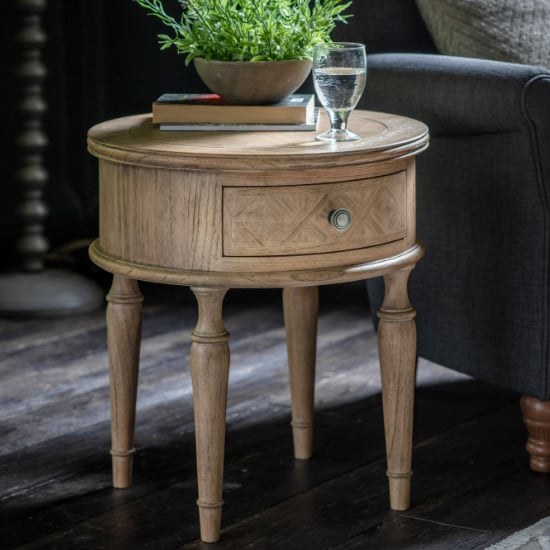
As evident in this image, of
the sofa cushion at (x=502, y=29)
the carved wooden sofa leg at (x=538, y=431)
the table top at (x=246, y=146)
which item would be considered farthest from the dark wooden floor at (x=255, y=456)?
the sofa cushion at (x=502, y=29)

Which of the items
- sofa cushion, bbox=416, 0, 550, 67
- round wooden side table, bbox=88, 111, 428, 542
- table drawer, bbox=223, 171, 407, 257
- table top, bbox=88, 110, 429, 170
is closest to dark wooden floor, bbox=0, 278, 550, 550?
round wooden side table, bbox=88, 111, 428, 542

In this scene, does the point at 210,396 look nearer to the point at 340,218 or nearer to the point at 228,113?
the point at 340,218

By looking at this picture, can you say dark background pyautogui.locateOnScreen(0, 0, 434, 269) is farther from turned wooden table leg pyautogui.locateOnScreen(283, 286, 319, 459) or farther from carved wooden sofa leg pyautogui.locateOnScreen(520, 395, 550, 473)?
carved wooden sofa leg pyautogui.locateOnScreen(520, 395, 550, 473)

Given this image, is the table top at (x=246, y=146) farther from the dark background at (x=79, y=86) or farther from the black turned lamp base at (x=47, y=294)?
the dark background at (x=79, y=86)

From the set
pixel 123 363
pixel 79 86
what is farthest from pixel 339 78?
pixel 79 86

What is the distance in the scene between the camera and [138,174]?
1529mm

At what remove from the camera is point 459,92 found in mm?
1812

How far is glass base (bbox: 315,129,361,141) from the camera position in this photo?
1.57 m

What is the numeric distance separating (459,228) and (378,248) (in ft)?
1.23

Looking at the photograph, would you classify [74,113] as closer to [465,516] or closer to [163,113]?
[163,113]

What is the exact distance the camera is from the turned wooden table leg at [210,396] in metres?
1.54

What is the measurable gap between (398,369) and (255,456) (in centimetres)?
38

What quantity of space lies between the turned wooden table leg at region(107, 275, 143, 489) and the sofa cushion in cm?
76

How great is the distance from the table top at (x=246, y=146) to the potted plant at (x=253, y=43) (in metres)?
0.09
